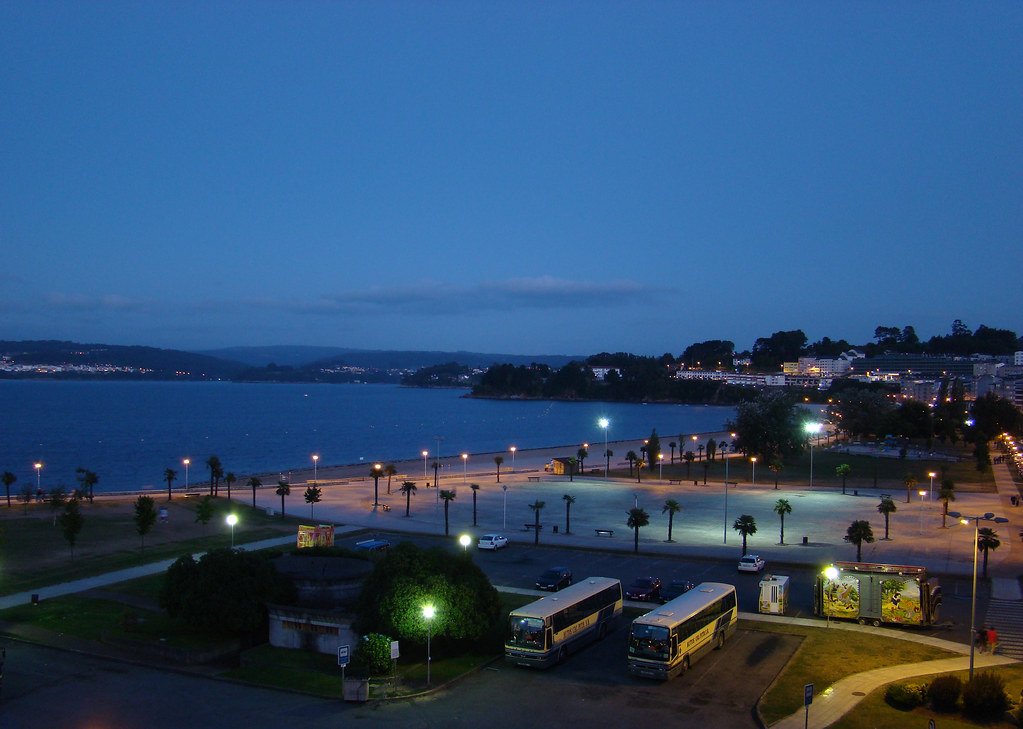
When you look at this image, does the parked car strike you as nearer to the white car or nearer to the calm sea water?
the white car

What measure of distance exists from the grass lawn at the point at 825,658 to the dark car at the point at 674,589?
2.69m

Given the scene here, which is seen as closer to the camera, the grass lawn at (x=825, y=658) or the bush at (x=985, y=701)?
the bush at (x=985, y=701)

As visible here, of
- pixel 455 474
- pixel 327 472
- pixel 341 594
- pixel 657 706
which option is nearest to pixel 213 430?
pixel 327 472

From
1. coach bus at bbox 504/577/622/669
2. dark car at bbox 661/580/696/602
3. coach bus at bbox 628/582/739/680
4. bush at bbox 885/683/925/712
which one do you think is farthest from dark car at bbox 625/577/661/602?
bush at bbox 885/683/925/712

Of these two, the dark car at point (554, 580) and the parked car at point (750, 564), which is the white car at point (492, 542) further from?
the parked car at point (750, 564)

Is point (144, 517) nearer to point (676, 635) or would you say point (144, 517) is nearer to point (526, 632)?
point (526, 632)

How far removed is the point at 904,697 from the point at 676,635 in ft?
16.3

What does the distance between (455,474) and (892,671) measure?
166ft

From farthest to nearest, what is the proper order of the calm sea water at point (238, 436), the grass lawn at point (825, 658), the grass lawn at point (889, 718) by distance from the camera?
the calm sea water at point (238, 436) < the grass lawn at point (825, 658) < the grass lawn at point (889, 718)

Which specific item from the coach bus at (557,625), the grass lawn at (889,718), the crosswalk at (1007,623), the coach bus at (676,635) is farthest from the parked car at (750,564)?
the grass lawn at (889,718)

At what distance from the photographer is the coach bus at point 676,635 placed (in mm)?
18953

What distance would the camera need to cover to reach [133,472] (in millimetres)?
84312

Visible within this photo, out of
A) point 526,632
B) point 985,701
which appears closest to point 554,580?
point 526,632

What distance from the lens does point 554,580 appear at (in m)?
28.7
